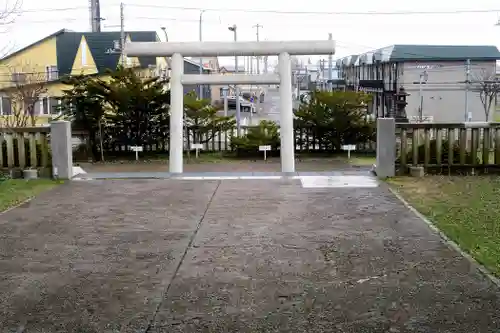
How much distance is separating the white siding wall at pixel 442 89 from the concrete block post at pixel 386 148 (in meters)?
24.8

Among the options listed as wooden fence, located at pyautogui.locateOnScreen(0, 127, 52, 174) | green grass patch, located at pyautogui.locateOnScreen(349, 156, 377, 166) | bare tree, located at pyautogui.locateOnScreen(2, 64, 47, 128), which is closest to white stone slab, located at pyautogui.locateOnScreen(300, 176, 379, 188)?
wooden fence, located at pyautogui.locateOnScreen(0, 127, 52, 174)

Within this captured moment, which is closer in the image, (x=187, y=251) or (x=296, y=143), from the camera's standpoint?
(x=187, y=251)

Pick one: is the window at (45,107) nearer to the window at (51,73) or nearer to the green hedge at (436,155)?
the window at (51,73)

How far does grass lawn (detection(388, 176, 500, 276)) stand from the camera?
6.14 meters

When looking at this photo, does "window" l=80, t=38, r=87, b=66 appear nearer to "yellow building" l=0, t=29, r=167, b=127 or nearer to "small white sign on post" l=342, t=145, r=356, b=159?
"yellow building" l=0, t=29, r=167, b=127

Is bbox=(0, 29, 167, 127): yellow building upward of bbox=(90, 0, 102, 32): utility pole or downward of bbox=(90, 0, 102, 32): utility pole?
downward

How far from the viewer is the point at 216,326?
164 inches

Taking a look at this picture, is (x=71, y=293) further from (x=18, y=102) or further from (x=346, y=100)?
(x=18, y=102)

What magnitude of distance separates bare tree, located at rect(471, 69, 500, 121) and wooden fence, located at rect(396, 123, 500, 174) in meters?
21.9

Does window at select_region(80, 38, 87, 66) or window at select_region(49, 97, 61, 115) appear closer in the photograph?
window at select_region(49, 97, 61, 115)

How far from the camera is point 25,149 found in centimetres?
1198

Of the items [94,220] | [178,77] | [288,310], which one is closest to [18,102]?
[178,77]

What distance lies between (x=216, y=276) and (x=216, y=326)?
1.12 m

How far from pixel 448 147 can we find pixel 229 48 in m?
5.73
